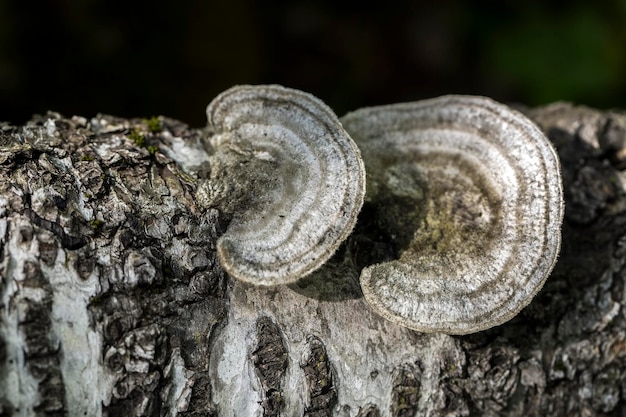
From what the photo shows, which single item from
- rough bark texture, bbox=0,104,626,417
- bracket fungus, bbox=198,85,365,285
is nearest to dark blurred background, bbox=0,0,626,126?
rough bark texture, bbox=0,104,626,417

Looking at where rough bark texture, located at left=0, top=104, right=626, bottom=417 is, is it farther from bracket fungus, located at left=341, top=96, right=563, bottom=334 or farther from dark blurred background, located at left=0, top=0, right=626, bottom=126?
dark blurred background, located at left=0, top=0, right=626, bottom=126

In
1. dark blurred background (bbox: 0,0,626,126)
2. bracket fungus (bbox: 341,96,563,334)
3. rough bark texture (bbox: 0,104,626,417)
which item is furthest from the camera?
dark blurred background (bbox: 0,0,626,126)

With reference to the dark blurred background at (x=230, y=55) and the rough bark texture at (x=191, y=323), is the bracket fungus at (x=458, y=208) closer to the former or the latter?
the rough bark texture at (x=191, y=323)

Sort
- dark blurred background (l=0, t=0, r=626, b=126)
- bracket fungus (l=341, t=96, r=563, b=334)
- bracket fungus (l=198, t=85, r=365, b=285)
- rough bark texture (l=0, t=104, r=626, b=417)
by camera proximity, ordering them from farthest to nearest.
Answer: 1. dark blurred background (l=0, t=0, r=626, b=126)
2. bracket fungus (l=341, t=96, r=563, b=334)
3. bracket fungus (l=198, t=85, r=365, b=285)
4. rough bark texture (l=0, t=104, r=626, b=417)

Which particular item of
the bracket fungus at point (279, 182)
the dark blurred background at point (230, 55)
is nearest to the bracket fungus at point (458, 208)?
the bracket fungus at point (279, 182)

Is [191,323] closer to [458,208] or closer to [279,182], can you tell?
[279,182]

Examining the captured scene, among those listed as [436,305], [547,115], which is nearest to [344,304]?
[436,305]
